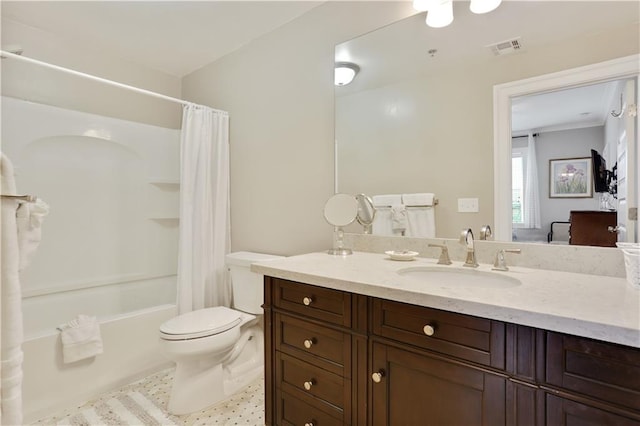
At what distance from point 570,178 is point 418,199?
24.3 inches

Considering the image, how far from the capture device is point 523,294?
3.08 feet

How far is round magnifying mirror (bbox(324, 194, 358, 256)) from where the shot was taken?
69.5 inches

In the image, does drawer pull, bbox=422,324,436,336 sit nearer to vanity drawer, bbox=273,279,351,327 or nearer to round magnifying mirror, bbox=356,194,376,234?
vanity drawer, bbox=273,279,351,327

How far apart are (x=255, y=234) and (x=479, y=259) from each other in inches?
60.4

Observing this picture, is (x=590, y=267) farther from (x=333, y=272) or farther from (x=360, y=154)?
(x=360, y=154)

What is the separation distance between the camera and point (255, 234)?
94.3 inches

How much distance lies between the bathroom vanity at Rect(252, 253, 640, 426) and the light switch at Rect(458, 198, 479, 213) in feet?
1.00

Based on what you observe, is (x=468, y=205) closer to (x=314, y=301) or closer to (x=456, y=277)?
(x=456, y=277)

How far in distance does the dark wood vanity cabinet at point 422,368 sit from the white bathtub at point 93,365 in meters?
1.15

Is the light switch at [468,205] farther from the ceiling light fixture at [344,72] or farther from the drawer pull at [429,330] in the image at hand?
the ceiling light fixture at [344,72]

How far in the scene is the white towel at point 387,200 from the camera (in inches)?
67.6

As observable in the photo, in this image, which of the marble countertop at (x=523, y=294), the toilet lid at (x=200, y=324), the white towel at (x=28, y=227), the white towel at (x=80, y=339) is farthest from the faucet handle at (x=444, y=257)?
the white towel at (x=80, y=339)

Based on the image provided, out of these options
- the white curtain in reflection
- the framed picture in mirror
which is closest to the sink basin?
the white curtain in reflection

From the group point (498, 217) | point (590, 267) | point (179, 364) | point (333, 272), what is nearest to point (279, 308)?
point (333, 272)
